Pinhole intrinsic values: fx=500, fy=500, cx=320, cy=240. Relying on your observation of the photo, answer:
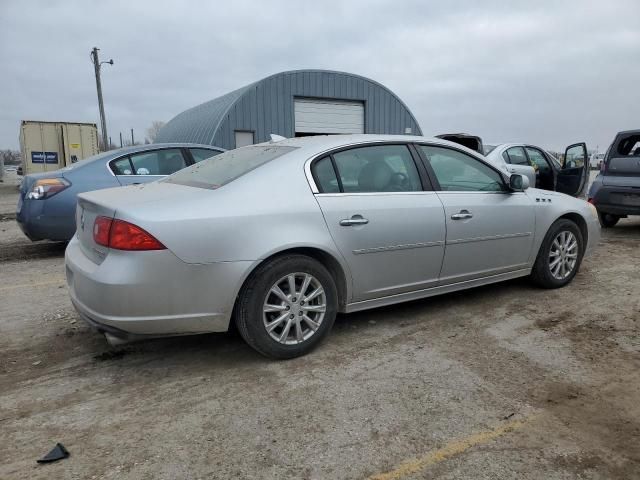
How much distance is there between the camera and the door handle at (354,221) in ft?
A: 11.1

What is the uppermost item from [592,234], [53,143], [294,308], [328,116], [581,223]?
[328,116]

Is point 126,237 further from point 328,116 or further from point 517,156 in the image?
point 328,116

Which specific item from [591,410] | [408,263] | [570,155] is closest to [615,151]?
[570,155]

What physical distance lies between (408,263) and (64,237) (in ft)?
15.0

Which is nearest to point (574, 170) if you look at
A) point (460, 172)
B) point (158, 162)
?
point (460, 172)

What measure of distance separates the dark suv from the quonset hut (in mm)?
12702

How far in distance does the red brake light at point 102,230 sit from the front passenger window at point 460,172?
2430 millimetres

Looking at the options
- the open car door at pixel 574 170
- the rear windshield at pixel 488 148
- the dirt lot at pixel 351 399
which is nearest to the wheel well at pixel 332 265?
the dirt lot at pixel 351 399

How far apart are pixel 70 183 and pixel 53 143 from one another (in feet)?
61.1

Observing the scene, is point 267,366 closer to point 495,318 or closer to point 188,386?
point 188,386

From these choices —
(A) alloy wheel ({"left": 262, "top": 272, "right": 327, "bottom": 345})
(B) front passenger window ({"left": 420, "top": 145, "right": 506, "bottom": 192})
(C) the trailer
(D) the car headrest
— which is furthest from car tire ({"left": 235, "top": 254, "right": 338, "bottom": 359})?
(C) the trailer

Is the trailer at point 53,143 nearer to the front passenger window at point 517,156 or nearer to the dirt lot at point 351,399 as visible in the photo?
the front passenger window at point 517,156

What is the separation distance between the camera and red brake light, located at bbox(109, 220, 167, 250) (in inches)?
111

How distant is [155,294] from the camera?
2.85m
